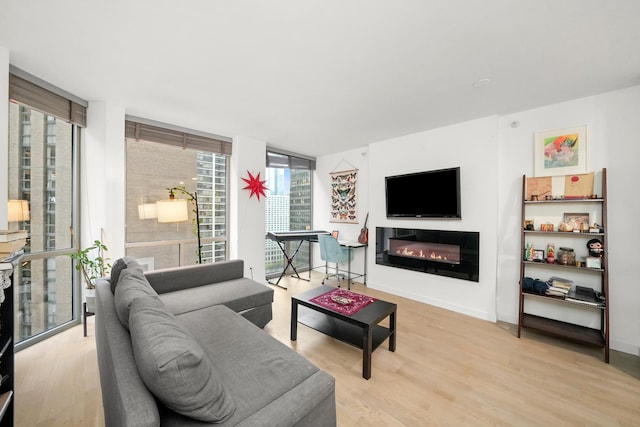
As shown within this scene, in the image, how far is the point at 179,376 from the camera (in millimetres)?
873

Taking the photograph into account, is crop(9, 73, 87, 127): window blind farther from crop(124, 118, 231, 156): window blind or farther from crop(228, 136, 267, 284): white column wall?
crop(228, 136, 267, 284): white column wall

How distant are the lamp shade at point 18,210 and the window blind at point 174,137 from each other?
1163mm

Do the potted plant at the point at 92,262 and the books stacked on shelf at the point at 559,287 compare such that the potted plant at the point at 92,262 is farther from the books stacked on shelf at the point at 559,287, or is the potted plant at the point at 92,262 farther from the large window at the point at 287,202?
the books stacked on shelf at the point at 559,287

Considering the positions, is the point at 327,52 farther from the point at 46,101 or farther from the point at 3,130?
the point at 46,101

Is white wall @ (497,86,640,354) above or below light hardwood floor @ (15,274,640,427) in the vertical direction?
above

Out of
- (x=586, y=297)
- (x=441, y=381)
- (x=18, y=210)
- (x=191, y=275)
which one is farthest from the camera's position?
(x=191, y=275)

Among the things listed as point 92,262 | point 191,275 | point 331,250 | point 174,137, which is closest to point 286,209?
point 331,250

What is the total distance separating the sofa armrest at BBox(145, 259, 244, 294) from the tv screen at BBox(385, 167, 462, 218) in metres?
2.35

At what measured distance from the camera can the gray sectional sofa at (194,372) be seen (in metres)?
0.88

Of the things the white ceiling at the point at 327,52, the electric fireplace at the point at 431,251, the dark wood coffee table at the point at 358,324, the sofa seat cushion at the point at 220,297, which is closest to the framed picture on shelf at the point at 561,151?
the white ceiling at the point at 327,52

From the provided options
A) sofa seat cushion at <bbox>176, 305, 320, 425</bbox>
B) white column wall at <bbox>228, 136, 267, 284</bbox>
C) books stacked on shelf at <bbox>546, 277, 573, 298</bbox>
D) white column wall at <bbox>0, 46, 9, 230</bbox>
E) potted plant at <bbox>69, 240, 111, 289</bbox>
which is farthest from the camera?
white column wall at <bbox>228, 136, 267, 284</bbox>

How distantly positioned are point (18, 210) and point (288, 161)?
3.41m

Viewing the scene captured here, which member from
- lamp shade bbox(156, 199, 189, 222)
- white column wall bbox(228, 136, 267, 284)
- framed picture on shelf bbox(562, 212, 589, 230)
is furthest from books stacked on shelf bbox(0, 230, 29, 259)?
Answer: framed picture on shelf bbox(562, 212, 589, 230)

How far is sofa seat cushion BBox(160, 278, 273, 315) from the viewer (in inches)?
88.5
